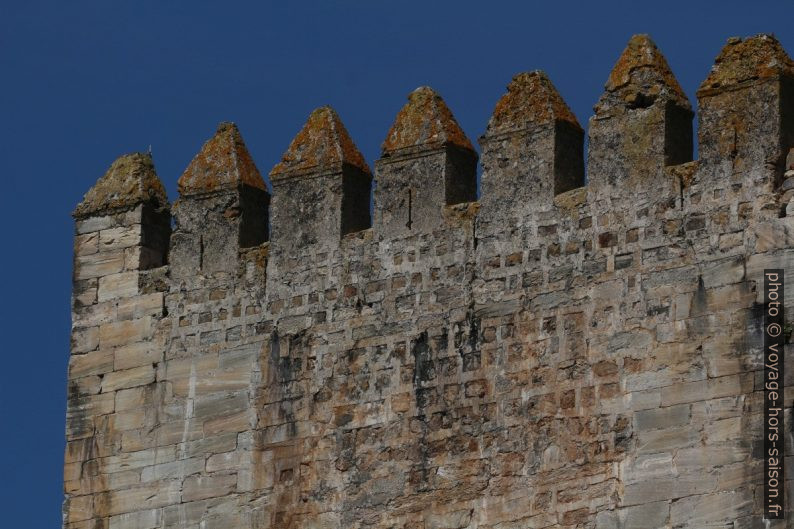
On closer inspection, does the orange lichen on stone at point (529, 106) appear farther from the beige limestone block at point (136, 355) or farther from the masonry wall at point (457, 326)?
the beige limestone block at point (136, 355)

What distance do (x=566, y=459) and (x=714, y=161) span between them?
2073mm

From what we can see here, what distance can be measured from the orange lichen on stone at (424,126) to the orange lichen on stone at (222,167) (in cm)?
122

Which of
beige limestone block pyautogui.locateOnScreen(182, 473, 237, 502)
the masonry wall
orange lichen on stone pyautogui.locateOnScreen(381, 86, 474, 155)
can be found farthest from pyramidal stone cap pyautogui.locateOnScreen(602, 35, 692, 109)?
beige limestone block pyautogui.locateOnScreen(182, 473, 237, 502)

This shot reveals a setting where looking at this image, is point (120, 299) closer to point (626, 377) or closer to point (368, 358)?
point (368, 358)

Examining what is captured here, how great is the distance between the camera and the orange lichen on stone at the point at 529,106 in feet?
65.4

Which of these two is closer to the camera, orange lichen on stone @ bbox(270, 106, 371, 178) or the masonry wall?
the masonry wall

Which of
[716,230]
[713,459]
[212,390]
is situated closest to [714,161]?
[716,230]

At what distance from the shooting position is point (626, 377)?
19.0 meters

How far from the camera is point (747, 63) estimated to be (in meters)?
19.2

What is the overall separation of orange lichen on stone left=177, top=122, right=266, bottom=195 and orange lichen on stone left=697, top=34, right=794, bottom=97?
3.64 metres

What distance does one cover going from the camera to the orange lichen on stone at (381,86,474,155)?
20.3m

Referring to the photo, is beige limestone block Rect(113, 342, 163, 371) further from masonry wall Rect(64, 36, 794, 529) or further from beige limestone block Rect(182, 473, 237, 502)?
beige limestone block Rect(182, 473, 237, 502)

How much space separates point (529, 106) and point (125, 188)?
344cm

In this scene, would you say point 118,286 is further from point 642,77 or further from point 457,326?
point 642,77
